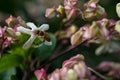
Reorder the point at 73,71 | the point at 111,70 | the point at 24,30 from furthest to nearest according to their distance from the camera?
the point at 111,70 < the point at 24,30 < the point at 73,71

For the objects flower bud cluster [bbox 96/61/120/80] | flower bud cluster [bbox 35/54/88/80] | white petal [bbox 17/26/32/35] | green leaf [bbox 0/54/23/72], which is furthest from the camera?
flower bud cluster [bbox 96/61/120/80]

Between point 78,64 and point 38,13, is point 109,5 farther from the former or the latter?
point 78,64

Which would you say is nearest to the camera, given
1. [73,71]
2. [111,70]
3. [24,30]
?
[73,71]

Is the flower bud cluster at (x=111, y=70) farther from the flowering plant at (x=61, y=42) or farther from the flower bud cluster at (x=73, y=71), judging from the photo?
the flower bud cluster at (x=73, y=71)

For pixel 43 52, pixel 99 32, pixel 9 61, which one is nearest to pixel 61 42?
pixel 43 52

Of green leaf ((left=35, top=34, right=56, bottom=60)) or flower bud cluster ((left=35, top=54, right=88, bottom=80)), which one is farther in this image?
green leaf ((left=35, top=34, right=56, bottom=60))

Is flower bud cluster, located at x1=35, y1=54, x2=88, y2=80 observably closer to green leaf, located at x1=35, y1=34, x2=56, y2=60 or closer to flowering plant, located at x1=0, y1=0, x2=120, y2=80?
flowering plant, located at x1=0, y1=0, x2=120, y2=80

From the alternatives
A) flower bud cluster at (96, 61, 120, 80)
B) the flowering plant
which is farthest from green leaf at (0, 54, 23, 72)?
flower bud cluster at (96, 61, 120, 80)

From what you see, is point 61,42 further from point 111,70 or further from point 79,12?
point 79,12
